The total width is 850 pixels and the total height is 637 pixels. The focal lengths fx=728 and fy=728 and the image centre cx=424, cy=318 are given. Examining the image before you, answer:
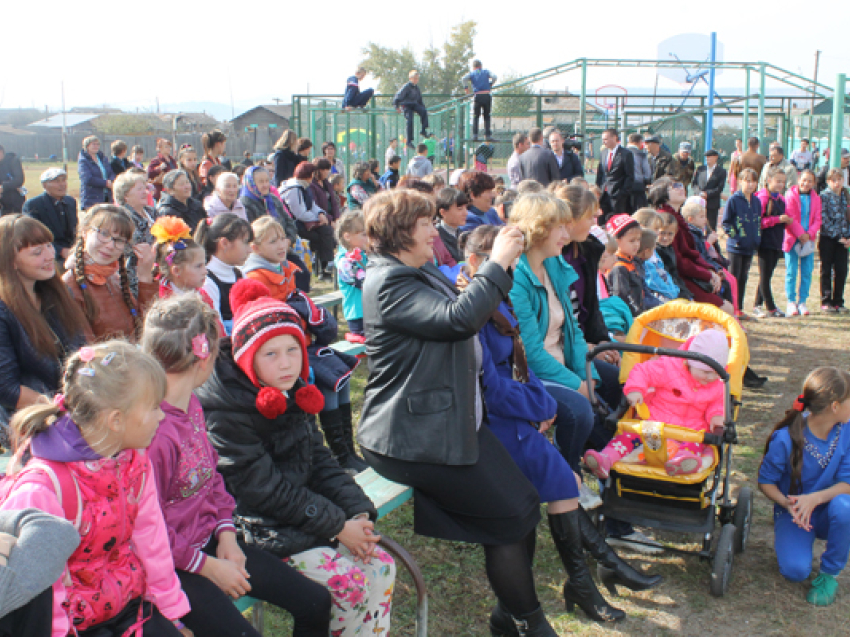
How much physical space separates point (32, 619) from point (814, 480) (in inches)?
134

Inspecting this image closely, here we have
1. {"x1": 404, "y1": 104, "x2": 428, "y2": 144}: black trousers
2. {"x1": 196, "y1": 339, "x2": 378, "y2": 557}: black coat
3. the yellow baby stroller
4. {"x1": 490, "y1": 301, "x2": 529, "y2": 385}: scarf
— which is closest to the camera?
{"x1": 196, "y1": 339, "x2": 378, "y2": 557}: black coat

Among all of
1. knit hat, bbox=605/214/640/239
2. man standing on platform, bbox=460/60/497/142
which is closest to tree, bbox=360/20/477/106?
man standing on platform, bbox=460/60/497/142

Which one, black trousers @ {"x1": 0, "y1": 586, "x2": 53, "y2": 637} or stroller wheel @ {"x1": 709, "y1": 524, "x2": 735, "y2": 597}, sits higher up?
Result: black trousers @ {"x1": 0, "y1": 586, "x2": 53, "y2": 637}

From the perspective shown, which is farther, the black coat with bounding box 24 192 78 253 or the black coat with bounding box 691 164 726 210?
the black coat with bounding box 691 164 726 210

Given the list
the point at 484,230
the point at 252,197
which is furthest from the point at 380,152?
the point at 484,230

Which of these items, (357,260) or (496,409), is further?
(357,260)

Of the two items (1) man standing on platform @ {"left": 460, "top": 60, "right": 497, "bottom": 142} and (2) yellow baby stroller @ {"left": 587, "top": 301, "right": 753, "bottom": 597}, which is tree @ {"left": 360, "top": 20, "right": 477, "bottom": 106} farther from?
(2) yellow baby stroller @ {"left": 587, "top": 301, "right": 753, "bottom": 597}

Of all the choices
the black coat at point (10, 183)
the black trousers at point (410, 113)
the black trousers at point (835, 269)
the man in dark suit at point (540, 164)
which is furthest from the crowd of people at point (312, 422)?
the black trousers at point (410, 113)

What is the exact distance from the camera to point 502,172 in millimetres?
16938

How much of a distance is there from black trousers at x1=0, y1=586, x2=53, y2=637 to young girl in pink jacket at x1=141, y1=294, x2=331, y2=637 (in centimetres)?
56

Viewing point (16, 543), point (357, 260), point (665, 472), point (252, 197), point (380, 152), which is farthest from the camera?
point (380, 152)

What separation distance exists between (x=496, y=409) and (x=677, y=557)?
1396 mm

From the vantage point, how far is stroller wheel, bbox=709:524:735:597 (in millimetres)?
3369

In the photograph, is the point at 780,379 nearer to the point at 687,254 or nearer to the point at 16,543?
the point at 687,254
